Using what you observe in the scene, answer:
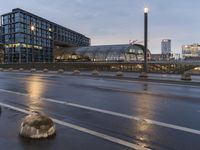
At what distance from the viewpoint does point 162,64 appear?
45.1 meters

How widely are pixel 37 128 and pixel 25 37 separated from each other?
114896mm

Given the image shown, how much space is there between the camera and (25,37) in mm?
117250

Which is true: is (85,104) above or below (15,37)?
below

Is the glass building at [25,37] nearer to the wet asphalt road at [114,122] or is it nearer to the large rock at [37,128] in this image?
the wet asphalt road at [114,122]

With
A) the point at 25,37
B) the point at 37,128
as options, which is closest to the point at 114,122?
the point at 37,128

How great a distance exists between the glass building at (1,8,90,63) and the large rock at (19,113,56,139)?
99824 millimetres

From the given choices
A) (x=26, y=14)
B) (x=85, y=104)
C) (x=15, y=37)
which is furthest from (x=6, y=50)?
(x=85, y=104)

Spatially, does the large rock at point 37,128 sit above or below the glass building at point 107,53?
below

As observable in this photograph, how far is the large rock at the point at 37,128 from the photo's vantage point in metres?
6.38

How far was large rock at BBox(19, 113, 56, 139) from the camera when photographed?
20.9ft

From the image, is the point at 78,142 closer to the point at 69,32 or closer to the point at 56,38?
the point at 56,38

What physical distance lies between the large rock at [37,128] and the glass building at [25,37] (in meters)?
99.8

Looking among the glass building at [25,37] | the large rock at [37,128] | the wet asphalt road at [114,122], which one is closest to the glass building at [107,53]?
the glass building at [25,37]

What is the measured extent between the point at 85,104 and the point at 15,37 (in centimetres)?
11037
